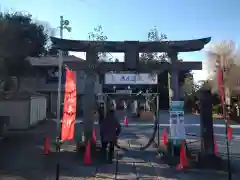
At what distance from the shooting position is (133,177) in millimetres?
7375

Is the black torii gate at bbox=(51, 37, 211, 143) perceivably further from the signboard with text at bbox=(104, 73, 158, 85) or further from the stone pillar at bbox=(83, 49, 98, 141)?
the signboard with text at bbox=(104, 73, 158, 85)

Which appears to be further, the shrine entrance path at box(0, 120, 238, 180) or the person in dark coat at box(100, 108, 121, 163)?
the person in dark coat at box(100, 108, 121, 163)

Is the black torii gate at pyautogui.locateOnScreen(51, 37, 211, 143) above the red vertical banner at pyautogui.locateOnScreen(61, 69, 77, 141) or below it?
above

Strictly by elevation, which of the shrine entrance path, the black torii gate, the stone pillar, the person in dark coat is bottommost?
the shrine entrance path

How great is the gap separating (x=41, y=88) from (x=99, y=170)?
28556 mm

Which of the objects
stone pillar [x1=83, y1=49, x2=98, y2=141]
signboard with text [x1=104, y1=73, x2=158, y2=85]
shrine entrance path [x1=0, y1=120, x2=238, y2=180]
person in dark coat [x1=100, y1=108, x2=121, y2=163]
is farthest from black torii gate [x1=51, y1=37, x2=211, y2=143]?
shrine entrance path [x1=0, y1=120, x2=238, y2=180]

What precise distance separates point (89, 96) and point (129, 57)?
199 centimetres

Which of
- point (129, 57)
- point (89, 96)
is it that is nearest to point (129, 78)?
point (129, 57)

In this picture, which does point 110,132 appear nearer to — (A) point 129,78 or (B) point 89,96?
(B) point 89,96

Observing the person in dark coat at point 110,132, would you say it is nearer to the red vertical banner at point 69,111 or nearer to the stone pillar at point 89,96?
the red vertical banner at point 69,111

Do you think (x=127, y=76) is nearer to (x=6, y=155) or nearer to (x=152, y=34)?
(x=6, y=155)

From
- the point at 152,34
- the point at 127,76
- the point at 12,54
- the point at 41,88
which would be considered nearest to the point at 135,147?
the point at 127,76

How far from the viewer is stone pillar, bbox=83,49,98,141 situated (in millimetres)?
10469

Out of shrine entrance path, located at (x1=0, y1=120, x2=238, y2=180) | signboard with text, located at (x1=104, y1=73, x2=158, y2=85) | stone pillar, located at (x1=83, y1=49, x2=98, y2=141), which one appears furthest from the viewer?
signboard with text, located at (x1=104, y1=73, x2=158, y2=85)
